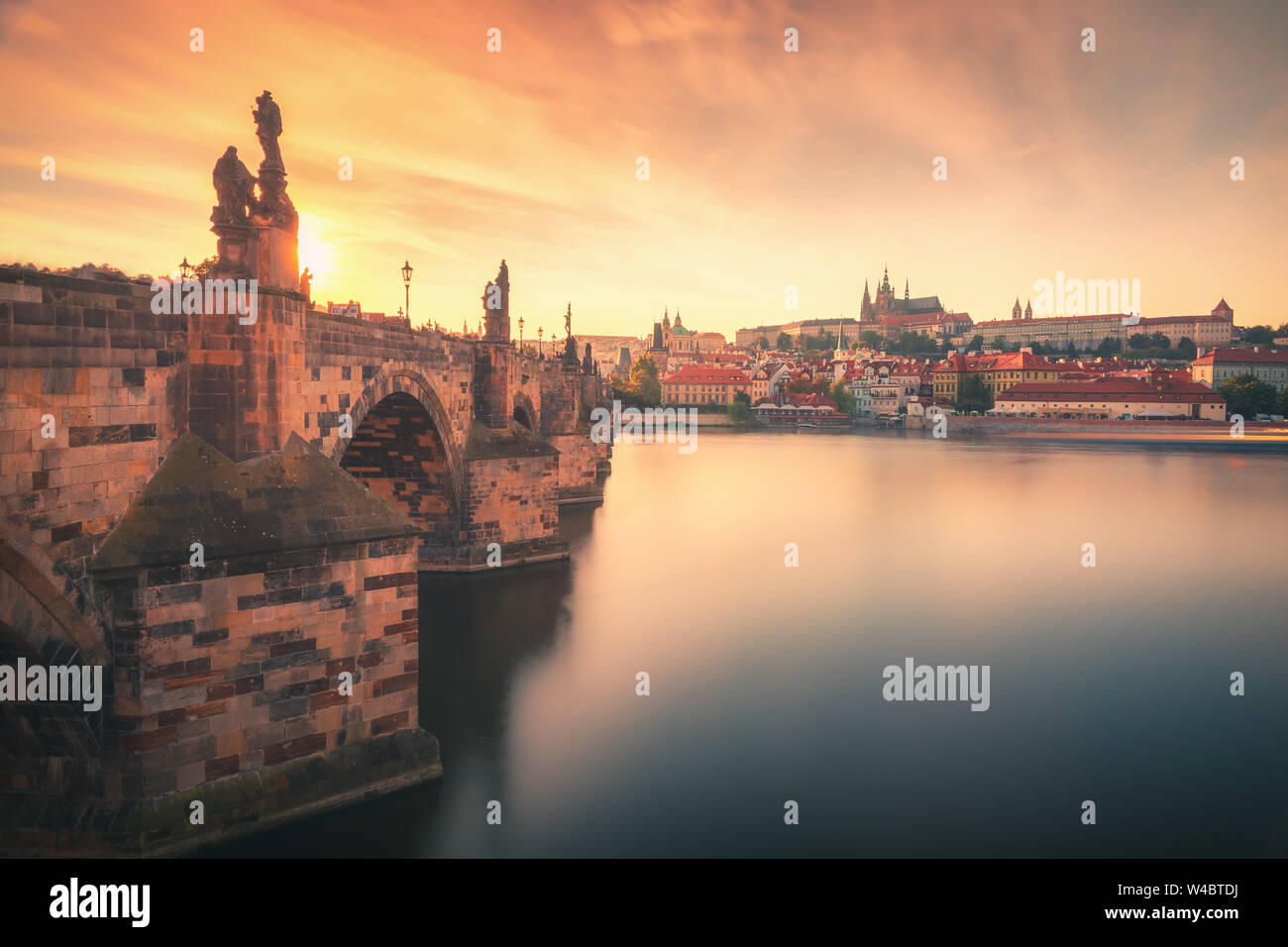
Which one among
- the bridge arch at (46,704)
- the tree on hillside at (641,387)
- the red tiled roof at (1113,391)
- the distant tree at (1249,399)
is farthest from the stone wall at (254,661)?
the distant tree at (1249,399)

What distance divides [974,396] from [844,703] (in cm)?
10826

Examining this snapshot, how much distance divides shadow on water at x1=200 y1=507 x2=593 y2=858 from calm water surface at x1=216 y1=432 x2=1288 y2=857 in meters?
0.04

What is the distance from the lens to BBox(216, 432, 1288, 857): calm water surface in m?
9.04

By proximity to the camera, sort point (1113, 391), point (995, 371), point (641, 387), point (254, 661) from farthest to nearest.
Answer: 1. point (995, 371)
2. point (641, 387)
3. point (1113, 391)
4. point (254, 661)

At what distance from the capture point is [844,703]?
1306 centimetres

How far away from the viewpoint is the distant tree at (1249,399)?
9206cm

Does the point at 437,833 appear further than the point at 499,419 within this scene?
No

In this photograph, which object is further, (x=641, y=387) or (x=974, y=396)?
(x=974, y=396)

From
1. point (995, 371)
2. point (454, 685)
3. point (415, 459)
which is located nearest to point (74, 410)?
point (454, 685)

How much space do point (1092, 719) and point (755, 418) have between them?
102 meters

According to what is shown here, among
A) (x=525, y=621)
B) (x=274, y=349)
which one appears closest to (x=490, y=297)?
(x=525, y=621)

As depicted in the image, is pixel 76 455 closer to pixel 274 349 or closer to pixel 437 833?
pixel 274 349

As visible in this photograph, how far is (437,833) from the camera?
8586 millimetres

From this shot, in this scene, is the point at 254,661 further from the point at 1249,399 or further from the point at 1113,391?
the point at 1249,399
